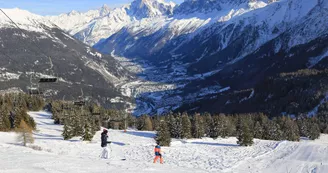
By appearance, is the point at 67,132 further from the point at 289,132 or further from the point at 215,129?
the point at 289,132

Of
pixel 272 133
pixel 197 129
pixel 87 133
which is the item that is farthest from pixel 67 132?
pixel 272 133

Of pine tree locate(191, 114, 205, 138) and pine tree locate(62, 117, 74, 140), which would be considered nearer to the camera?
pine tree locate(62, 117, 74, 140)

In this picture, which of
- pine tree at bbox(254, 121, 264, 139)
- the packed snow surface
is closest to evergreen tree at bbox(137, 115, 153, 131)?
pine tree at bbox(254, 121, 264, 139)

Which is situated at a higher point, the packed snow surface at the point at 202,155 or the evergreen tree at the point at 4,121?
the evergreen tree at the point at 4,121

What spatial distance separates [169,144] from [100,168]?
142 feet

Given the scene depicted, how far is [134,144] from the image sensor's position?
73.6 meters

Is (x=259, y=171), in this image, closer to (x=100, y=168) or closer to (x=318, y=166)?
(x=318, y=166)

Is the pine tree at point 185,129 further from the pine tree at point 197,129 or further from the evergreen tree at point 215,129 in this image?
the evergreen tree at point 215,129

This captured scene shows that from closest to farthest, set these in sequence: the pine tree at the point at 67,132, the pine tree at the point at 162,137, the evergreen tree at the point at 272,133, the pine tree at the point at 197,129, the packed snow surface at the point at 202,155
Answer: the packed snow surface at the point at 202,155
the pine tree at the point at 162,137
the pine tree at the point at 67,132
the pine tree at the point at 197,129
the evergreen tree at the point at 272,133

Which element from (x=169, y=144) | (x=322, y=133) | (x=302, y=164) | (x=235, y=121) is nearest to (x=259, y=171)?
(x=302, y=164)

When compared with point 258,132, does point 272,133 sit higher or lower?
lower

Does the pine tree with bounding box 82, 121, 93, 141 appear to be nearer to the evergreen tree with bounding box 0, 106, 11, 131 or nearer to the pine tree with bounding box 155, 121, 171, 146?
the pine tree with bounding box 155, 121, 171, 146

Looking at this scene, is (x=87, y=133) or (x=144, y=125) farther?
(x=144, y=125)


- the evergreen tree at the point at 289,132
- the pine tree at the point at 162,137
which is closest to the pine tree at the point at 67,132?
the pine tree at the point at 162,137
